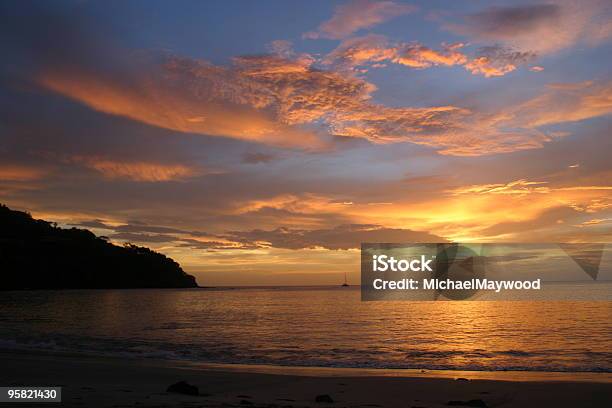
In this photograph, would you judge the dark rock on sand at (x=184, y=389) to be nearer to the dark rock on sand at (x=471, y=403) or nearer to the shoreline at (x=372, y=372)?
the shoreline at (x=372, y=372)

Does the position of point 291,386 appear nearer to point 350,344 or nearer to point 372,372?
point 372,372

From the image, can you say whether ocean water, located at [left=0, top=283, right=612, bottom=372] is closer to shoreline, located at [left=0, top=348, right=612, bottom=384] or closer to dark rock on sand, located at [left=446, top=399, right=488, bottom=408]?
shoreline, located at [left=0, top=348, right=612, bottom=384]

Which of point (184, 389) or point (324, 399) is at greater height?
point (184, 389)

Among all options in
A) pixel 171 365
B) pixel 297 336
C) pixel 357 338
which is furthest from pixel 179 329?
pixel 171 365

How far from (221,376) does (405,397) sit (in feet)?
26.1

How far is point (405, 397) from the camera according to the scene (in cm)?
1673

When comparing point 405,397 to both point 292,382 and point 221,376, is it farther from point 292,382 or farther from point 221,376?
point 221,376

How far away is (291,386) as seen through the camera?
18375mm

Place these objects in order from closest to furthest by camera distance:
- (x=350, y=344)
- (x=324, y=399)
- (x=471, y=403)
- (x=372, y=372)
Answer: (x=324, y=399)
(x=471, y=403)
(x=372, y=372)
(x=350, y=344)

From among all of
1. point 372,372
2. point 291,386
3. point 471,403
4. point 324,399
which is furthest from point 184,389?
point 372,372

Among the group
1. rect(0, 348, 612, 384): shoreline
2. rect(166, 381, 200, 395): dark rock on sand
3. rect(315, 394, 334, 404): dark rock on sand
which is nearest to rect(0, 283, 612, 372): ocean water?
rect(0, 348, 612, 384): shoreline

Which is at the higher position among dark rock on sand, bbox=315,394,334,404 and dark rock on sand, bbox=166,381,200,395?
dark rock on sand, bbox=166,381,200,395

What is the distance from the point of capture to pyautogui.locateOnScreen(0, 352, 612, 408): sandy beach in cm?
1481

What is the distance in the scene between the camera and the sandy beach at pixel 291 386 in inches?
583
